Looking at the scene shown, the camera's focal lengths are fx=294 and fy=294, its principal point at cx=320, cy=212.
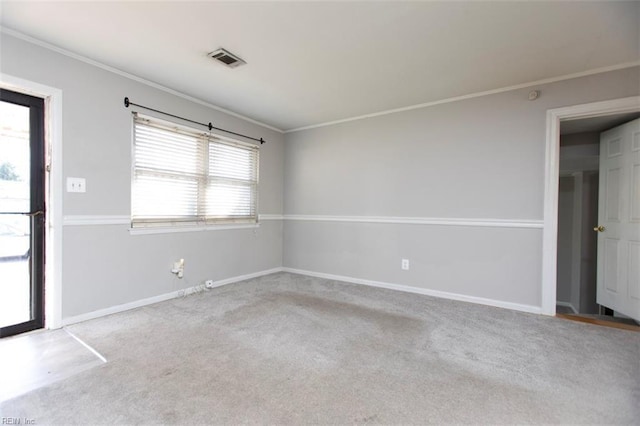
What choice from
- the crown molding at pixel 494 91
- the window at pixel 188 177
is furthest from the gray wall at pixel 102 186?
the crown molding at pixel 494 91

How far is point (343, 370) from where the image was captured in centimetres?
190

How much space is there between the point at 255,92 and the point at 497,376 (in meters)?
3.41

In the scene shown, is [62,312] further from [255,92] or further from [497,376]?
[497,376]

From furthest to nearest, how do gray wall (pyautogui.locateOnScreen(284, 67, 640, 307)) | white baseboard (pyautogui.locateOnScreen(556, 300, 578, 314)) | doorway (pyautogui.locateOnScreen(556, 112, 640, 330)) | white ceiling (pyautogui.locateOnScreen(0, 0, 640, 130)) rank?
1. white baseboard (pyautogui.locateOnScreen(556, 300, 578, 314))
2. doorway (pyautogui.locateOnScreen(556, 112, 640, 330))
3. gray wall (pyautogui.locateOnScreen(284, 67, 640, 307))
4. white ceiling (pyautogui.locateOnScreen(0, 0, 640, 130))

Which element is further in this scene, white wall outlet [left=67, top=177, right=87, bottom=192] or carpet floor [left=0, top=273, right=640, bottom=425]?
white wall outlet [left=67, top=177, right=87, bottom=192]

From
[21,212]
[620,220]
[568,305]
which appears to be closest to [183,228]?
[21,212]

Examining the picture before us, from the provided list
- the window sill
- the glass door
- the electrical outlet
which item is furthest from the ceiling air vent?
the electrical outlet

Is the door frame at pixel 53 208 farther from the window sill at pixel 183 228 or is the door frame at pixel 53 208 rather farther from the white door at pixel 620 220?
the white door at pixel 620 220

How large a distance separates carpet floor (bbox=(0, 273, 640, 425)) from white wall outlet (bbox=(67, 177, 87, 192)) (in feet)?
3.97

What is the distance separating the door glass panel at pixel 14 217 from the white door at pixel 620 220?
18.3 ft

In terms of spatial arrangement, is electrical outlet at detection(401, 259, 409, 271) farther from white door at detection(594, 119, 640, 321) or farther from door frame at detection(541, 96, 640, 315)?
white door at detection(594, 119, 640, 321)

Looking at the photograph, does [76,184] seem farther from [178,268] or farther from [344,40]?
[344,40]

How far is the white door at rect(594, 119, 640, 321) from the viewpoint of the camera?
292 cm

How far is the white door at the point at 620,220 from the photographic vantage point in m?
2.92
